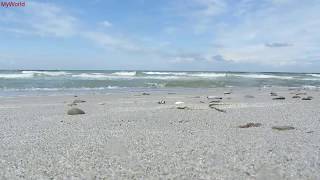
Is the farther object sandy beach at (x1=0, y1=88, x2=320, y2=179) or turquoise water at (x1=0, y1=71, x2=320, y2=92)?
turquoise water at (x1=0, y1=71, x2=320, y2=92)

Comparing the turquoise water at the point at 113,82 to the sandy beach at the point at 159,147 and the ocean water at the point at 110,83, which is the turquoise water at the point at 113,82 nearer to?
the ocean water at the point at 110,83

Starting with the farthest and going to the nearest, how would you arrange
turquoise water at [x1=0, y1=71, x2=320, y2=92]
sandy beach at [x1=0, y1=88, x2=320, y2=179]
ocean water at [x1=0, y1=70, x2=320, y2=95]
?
turquoise water at [x1=0, y1=71, x2=320, y2=92]
ocean water at [x1=0, y1=70, x2=320, y2=95]
sandy beach at [x1=0, y1=88, x2=320, y2=179]

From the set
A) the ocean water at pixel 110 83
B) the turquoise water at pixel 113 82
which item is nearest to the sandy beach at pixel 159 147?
the ocean water at pixel 110 83

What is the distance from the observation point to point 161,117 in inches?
373

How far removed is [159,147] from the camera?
5.96 m

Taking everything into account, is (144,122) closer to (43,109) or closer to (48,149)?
(48,149)

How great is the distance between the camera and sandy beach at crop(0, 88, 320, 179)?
184 inches

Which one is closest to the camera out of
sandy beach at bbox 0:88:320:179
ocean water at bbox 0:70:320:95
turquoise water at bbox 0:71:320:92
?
sandy beach at bbox 0:88:320:179

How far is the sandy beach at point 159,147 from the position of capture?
4668 mm

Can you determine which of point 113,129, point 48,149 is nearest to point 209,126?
point 113,129

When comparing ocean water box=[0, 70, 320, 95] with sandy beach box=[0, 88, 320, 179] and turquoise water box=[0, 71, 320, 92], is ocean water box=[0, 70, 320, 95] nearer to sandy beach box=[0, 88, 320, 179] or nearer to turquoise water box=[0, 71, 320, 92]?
turquoise water box=[0, 71, 320, 92]

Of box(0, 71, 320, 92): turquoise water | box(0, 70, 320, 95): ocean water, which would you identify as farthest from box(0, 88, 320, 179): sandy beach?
box(0, 71, 320, 92): turquoise water

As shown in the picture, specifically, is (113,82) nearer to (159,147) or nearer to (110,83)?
(110,83)

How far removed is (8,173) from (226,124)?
16.6ft
